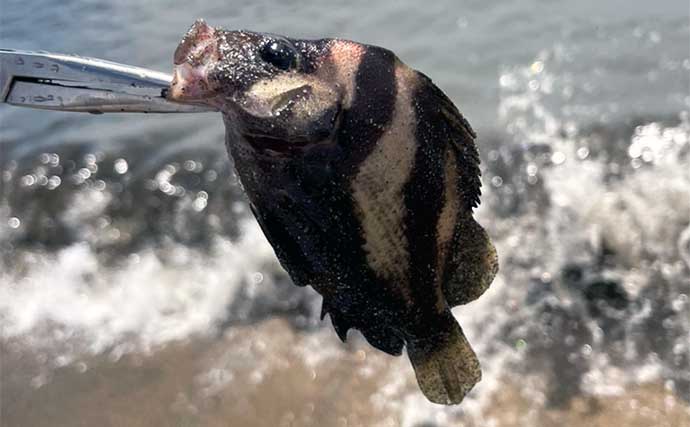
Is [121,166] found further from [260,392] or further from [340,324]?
[340,324]

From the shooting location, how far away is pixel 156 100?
1.57m

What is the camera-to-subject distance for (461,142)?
1668 mm

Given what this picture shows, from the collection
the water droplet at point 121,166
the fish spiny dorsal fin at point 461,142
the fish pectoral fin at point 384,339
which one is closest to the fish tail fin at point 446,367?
the fish pectoral fin at point 384,339

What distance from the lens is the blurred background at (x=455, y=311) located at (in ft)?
15.1

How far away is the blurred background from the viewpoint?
15.1 feet

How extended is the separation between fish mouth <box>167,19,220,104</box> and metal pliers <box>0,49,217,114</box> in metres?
0.04

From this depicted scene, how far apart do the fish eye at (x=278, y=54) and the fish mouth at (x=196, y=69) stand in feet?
0.32

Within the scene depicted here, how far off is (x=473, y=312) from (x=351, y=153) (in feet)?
12.8

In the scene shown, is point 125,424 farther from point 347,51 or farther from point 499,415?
point 347,51

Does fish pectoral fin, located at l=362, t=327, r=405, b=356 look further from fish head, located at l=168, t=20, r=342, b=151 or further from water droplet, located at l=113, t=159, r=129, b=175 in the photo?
water droplet, located at l=113, t=159, r=129, b=175

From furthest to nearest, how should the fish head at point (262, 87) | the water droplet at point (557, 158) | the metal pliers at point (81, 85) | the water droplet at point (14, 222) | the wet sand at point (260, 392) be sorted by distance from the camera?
1. the water droplet at point (14, 222)
2. the water droplet at point (557, 158)
3. the wet sand at point (260, 392)
4. the metal pliers at point (81, 85)
5. the fish head at point (262, 87)

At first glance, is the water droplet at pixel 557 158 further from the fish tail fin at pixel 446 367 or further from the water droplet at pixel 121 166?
the fish tail fin at pixel 446 367

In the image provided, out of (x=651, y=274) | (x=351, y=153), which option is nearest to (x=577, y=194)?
(x=651, y=274)

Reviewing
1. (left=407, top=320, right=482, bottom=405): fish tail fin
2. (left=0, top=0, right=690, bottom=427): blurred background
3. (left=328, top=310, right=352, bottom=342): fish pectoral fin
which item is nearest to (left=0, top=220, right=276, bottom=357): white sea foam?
(left=0, top=0, right=690, bottom=427): blurred background
